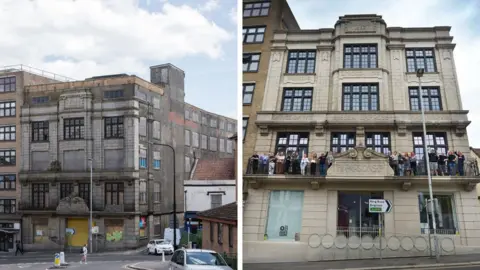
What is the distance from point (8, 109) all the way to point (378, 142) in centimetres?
276

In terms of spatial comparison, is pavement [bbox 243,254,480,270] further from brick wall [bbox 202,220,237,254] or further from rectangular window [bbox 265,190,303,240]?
brick wall [bbox 202,220,237,254]

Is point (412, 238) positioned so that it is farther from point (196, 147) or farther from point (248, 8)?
point (248, 8)

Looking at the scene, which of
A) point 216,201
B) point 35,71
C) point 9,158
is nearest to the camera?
point 216,201

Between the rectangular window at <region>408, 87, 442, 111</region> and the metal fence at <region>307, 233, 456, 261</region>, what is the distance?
0.81m

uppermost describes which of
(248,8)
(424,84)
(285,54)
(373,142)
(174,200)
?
(248,8)

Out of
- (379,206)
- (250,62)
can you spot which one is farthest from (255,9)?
(379,206)

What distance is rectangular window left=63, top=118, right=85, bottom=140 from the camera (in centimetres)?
384

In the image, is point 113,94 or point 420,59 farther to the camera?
point 113,94

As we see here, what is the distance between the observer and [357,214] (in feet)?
10.8

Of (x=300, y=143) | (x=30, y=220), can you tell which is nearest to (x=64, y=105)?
(x=30, y=220)

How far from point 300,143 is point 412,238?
0.93 m

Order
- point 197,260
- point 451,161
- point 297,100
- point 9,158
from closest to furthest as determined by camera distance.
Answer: point 451,161, point 297,100, point 197,260, point 9,158

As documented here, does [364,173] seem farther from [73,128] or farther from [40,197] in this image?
[40,197]

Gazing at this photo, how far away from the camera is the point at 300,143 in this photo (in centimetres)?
343
